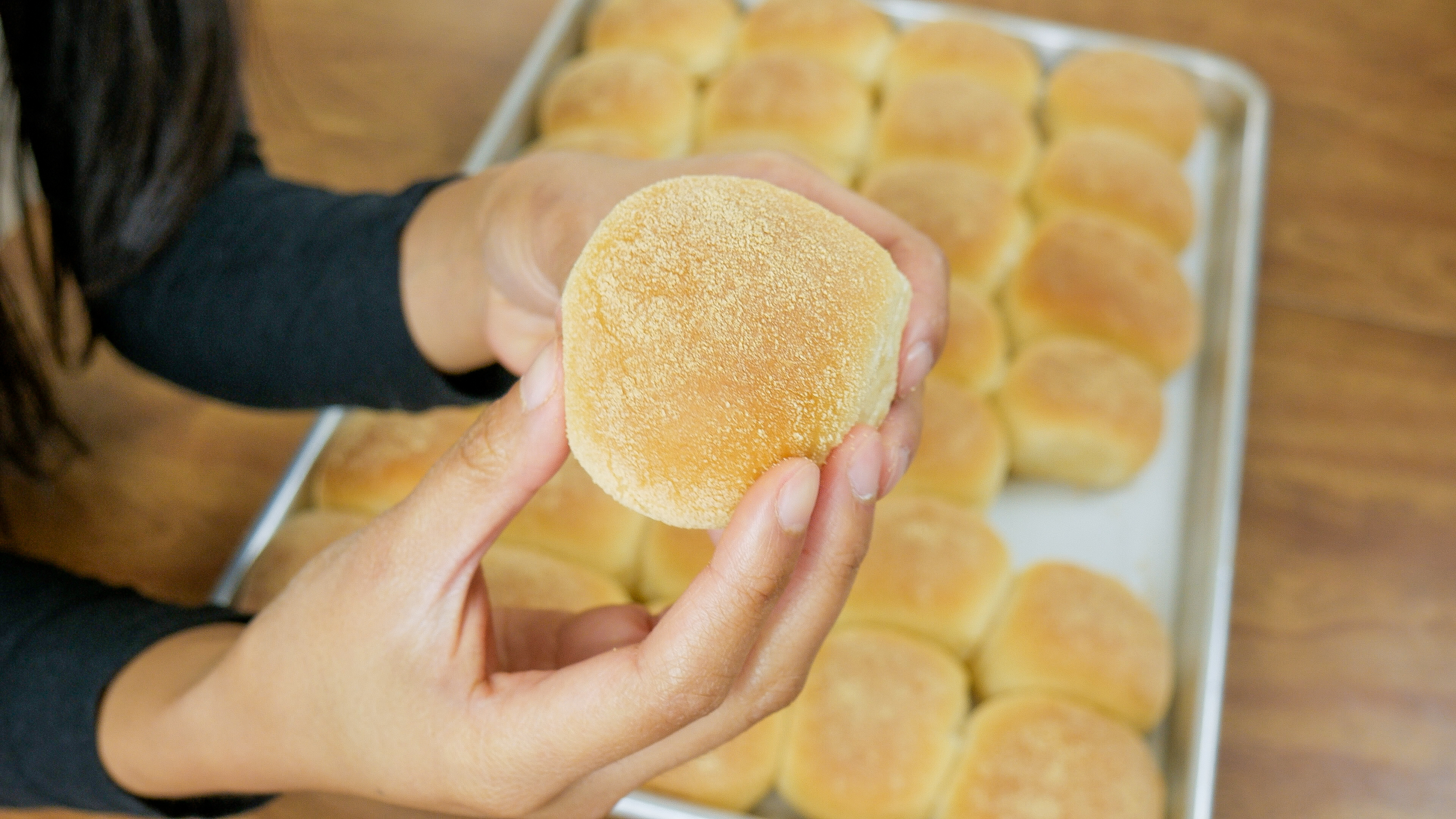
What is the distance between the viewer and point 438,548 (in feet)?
1.75

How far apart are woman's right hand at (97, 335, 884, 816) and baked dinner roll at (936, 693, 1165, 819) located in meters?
0.34

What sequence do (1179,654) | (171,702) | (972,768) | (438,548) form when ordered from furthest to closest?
(1179,654), (972,768), (171,702), (438,548)

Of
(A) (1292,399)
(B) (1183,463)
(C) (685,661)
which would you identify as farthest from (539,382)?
(A) (1292,399)

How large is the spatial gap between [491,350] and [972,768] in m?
0.56

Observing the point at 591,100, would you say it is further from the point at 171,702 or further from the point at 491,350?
the point at 171,702

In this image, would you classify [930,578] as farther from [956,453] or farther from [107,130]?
[107,130]

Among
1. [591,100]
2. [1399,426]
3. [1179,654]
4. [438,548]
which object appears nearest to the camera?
[438,548]

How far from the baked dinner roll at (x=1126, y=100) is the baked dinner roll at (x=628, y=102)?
1.70 ft

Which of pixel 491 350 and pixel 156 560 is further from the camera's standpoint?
pixel 156 560

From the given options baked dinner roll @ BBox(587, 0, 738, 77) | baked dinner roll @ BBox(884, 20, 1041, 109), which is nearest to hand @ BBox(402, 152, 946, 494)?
baked dinner roll @ BBox(587, 0, 738, 77)

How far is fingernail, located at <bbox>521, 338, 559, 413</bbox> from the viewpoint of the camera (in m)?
0.53

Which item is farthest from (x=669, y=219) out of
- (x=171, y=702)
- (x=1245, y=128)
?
(x=1245, y=128)

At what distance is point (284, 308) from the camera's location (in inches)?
36.7

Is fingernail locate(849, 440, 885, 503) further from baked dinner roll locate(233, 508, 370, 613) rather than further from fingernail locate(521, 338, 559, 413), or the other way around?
baked dinner roll locate(233, 508, 370, 613)
